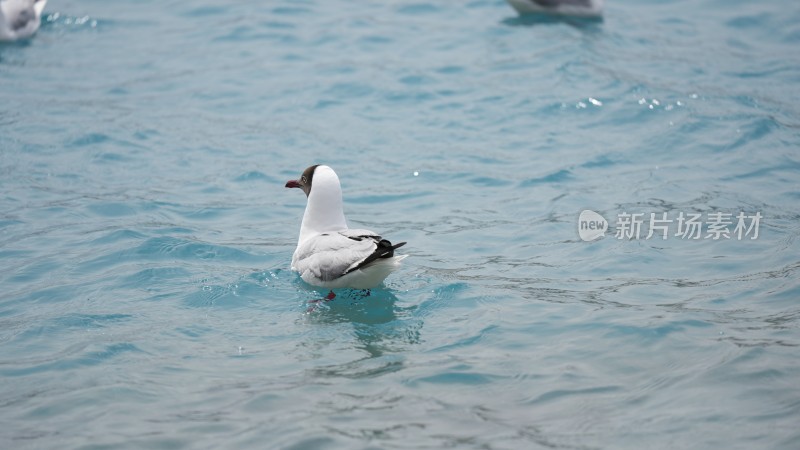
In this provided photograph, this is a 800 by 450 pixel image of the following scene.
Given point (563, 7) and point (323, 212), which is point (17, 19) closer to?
point (563, 7)

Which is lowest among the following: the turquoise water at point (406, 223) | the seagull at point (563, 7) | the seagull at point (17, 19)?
the turquoise water at point (406, 223)

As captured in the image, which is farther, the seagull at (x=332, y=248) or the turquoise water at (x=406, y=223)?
the seagull at (x=332, y=248)

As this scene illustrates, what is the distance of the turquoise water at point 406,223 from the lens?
20.4ft

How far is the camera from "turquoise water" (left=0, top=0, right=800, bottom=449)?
6219 millimetres

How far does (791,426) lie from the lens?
5.77 m

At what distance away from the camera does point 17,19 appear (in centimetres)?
1664

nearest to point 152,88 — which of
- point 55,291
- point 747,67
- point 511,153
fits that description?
point 511,153

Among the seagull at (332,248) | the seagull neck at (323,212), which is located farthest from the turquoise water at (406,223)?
the seagull neck at (323,212)

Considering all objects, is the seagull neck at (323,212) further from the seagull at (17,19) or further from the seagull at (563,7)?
the seagull at (17,19)

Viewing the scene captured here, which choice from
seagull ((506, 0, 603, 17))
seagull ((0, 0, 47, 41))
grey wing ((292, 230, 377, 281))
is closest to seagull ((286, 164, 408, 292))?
grey wing ((292, 230, 377, 281))

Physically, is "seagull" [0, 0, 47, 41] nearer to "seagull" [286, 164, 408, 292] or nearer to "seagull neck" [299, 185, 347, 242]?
"seagull" [286, 164, 408, 292]

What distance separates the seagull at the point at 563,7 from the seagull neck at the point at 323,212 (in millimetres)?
9484

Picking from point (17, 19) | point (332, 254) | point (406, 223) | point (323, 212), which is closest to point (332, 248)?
point (332, 254)

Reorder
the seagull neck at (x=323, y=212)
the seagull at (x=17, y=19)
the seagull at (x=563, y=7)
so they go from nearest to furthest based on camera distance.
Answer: the seagull neck at (x=323, y=212), the seagull at (x=17, y=19), the seagull at (x=563, y=7)
